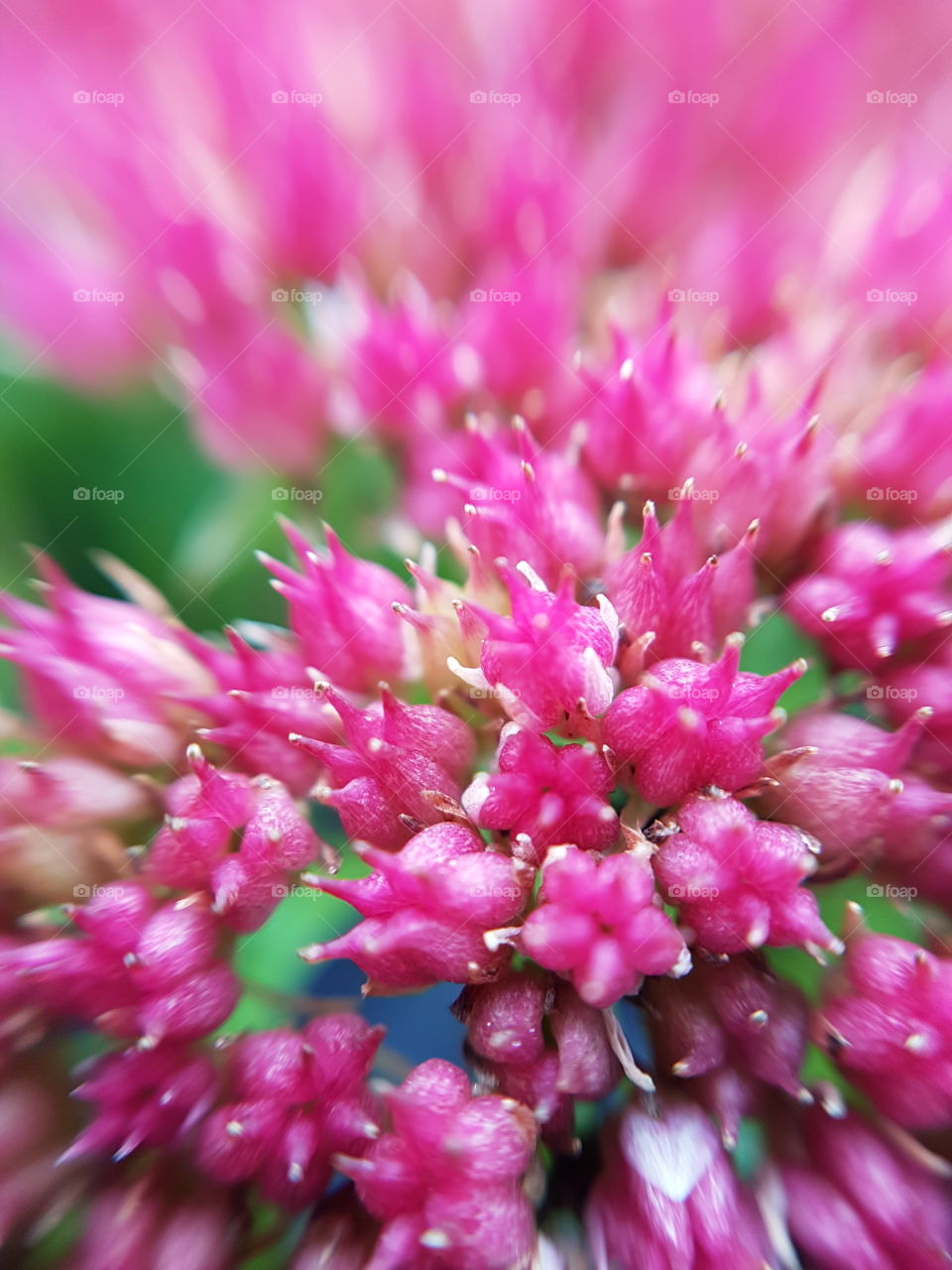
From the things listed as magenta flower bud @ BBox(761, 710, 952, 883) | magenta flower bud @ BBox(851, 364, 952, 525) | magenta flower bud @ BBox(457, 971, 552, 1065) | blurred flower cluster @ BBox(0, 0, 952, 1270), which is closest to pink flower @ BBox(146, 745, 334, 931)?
blurred flower cluster @ BBox(0, 0, 952, 1270)

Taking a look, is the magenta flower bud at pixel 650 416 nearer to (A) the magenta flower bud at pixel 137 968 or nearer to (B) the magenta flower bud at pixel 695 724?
(B) the magenta flower bud at pixel 695 724

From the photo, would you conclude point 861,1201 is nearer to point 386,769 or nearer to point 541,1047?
point 541,1047

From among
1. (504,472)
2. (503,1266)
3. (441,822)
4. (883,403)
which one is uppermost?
(883,403)

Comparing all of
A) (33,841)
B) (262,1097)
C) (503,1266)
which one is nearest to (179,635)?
(33,841)

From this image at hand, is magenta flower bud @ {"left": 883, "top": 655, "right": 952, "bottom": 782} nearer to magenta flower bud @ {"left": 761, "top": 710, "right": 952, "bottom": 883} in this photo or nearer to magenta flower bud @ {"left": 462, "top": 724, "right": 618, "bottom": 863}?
magenta flower bud @ {"left": 761, "top": 710, "right": 952, "bottom": 883}

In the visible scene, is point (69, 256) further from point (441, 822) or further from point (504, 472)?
point (441, 822)

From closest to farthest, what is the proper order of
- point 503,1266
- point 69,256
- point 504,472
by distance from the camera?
point 503,1266
point 504,472
point 69,256
